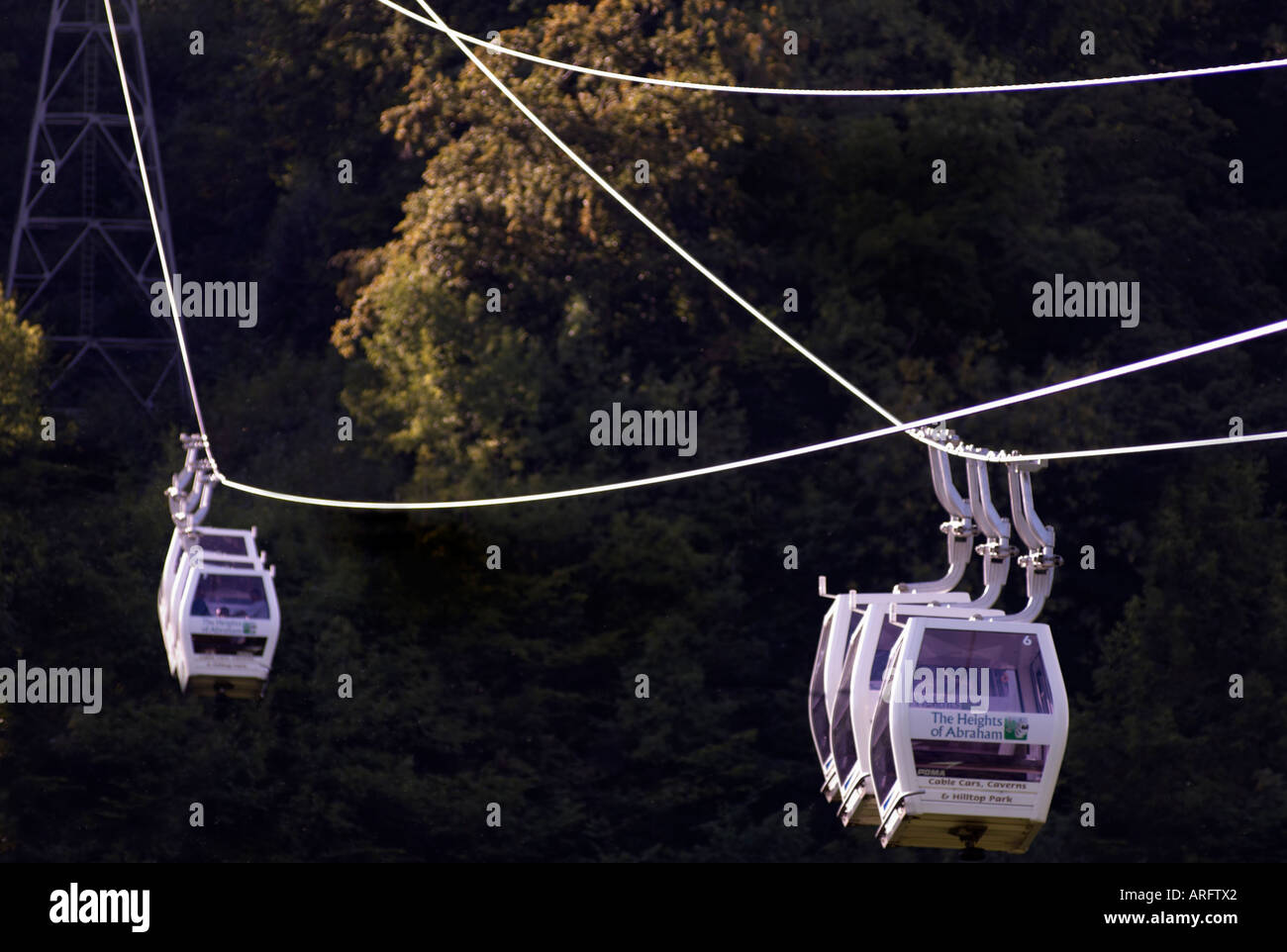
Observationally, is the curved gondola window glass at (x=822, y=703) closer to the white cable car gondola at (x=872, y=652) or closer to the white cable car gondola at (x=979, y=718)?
the white cable car gondola at (x=872, y=652)

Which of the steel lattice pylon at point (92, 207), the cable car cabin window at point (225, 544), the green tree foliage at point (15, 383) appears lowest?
the cable car cabin window at point (225, 544)

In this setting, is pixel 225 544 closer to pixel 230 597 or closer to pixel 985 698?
pixel 230 597

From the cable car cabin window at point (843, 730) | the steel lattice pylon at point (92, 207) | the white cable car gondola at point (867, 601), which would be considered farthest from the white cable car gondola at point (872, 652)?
Answer: the steel lattice pylon at point (92, 207)

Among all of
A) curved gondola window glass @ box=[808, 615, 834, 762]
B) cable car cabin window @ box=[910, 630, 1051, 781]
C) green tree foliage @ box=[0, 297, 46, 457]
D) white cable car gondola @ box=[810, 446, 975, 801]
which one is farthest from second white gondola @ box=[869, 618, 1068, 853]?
green tree foliage @ box=[0, 297, 46, 457]

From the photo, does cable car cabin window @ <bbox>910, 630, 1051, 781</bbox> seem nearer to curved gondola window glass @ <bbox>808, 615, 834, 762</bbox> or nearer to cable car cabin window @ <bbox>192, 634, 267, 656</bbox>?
curved gondola window glass @ <bbox>808, 615, 834, 762</bbox>

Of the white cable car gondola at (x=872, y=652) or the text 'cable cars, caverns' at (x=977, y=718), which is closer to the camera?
the text 'cable cars, caverns' at (x=977, y=718)

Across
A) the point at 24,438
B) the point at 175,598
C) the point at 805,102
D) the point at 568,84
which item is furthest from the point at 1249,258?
the point at 175,598
